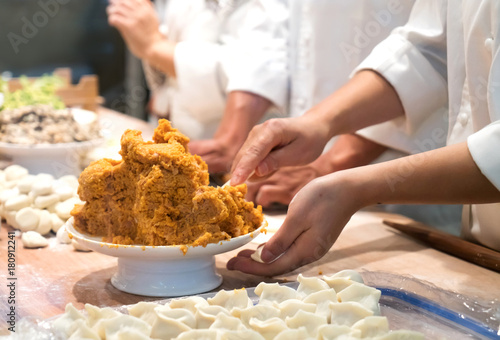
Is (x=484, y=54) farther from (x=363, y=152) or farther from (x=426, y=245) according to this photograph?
(x=363, y=152)

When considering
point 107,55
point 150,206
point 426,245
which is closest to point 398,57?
point 426,245

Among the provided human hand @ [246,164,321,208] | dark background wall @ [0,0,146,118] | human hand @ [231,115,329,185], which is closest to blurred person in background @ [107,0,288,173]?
human hand @ [246,164,321,208]

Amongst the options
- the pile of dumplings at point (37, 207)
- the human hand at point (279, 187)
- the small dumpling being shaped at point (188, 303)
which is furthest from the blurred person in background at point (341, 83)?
the small dumpling being shaped at point (188, 303)

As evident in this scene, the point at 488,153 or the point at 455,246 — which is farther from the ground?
the point at 488,153

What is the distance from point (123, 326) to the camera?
1.00 m

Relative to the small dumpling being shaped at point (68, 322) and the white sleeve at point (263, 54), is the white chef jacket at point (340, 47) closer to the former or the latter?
the white sleeve at point (263, 54)

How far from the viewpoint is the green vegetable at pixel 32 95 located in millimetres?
2270

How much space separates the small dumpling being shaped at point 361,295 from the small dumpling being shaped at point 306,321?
0.29 ft

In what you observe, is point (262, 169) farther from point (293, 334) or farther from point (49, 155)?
point (49, 155)

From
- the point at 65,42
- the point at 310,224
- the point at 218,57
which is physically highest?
the point at 218,57

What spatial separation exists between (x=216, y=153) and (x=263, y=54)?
1.44 feet

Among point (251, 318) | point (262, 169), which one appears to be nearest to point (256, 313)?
A: point (251, 318)

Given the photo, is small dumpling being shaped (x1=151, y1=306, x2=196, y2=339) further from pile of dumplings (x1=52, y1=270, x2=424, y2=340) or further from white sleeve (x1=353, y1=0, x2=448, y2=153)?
white sleeve (x1=353, y1=0, x2=448, y2=153)

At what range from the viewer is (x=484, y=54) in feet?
4.64
